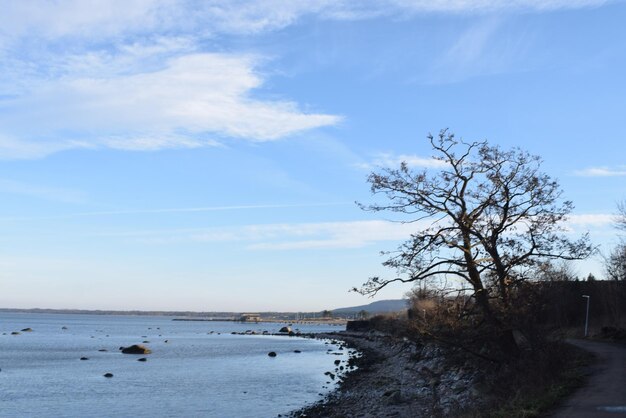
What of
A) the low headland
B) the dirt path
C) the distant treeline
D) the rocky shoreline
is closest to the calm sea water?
the rocky shoreline

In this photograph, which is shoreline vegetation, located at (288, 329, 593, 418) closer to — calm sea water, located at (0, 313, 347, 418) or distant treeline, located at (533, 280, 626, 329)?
calm sea water, located at (0, 313, 347, 418)

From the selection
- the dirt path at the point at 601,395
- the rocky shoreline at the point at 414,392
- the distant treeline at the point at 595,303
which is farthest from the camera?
the distant treeline at the point at 595,303

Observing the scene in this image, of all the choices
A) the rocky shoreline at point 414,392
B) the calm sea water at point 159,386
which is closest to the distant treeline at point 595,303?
the rocky shoreline at point 414,392

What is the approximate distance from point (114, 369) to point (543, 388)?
49.0 m

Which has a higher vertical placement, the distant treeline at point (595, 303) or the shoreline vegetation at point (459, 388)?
the distant treeline at point (595, 303)

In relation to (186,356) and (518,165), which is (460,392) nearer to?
(518,165)

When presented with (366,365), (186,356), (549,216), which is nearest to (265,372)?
(366,365)

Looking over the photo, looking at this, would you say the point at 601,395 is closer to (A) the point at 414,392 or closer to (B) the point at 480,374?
(B) the point at 480,374

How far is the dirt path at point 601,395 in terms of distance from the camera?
15.2 metres

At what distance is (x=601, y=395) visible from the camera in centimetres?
1759

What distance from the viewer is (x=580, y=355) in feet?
89.6

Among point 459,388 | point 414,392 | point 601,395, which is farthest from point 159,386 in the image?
point 601,395

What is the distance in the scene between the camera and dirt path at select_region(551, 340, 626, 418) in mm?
15164

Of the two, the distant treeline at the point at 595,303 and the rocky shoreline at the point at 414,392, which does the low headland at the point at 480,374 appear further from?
the distant treeline at the point at 595,303
